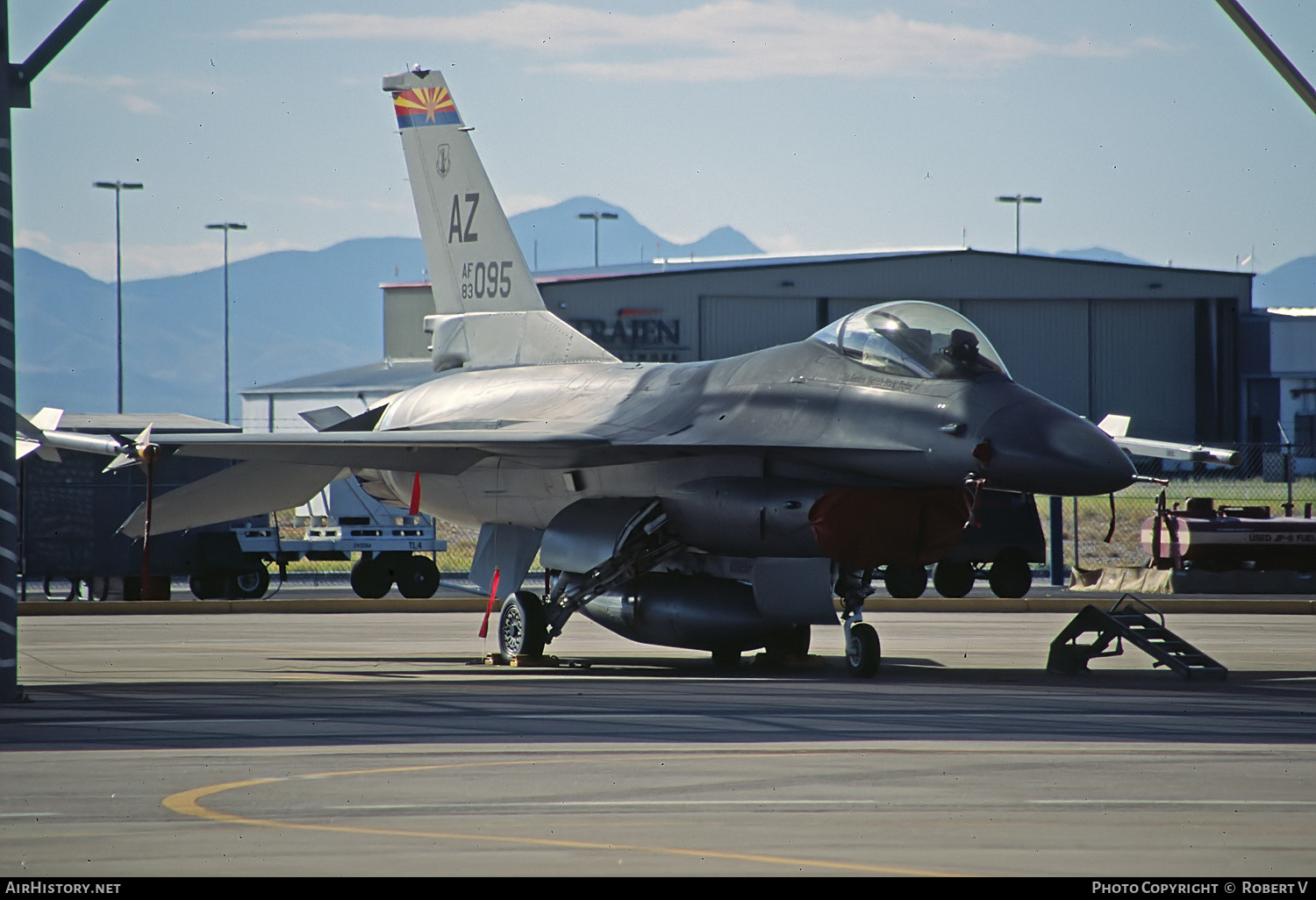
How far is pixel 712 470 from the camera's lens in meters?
13.7

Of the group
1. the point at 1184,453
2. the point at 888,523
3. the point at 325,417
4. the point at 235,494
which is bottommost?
the point at 888,523

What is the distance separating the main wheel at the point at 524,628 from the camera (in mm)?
14523

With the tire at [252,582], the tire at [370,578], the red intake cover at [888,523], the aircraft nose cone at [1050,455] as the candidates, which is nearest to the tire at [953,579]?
the tire at [370,578]

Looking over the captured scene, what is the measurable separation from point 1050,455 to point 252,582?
1669 cm

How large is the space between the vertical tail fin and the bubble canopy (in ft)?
19.0

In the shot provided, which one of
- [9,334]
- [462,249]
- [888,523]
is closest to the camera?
[9,334]

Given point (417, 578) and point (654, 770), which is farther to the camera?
point (417, 578)

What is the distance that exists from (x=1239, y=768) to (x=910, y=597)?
1708 cm

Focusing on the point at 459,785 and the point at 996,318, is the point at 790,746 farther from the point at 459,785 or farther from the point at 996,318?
the point at 996,318

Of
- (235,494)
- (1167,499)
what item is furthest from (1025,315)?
(235,494)

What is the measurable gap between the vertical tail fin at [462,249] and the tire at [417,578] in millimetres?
6878

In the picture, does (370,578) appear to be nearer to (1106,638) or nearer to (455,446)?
(455,446)

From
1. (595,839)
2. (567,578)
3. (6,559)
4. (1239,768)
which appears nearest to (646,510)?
(567,578)
